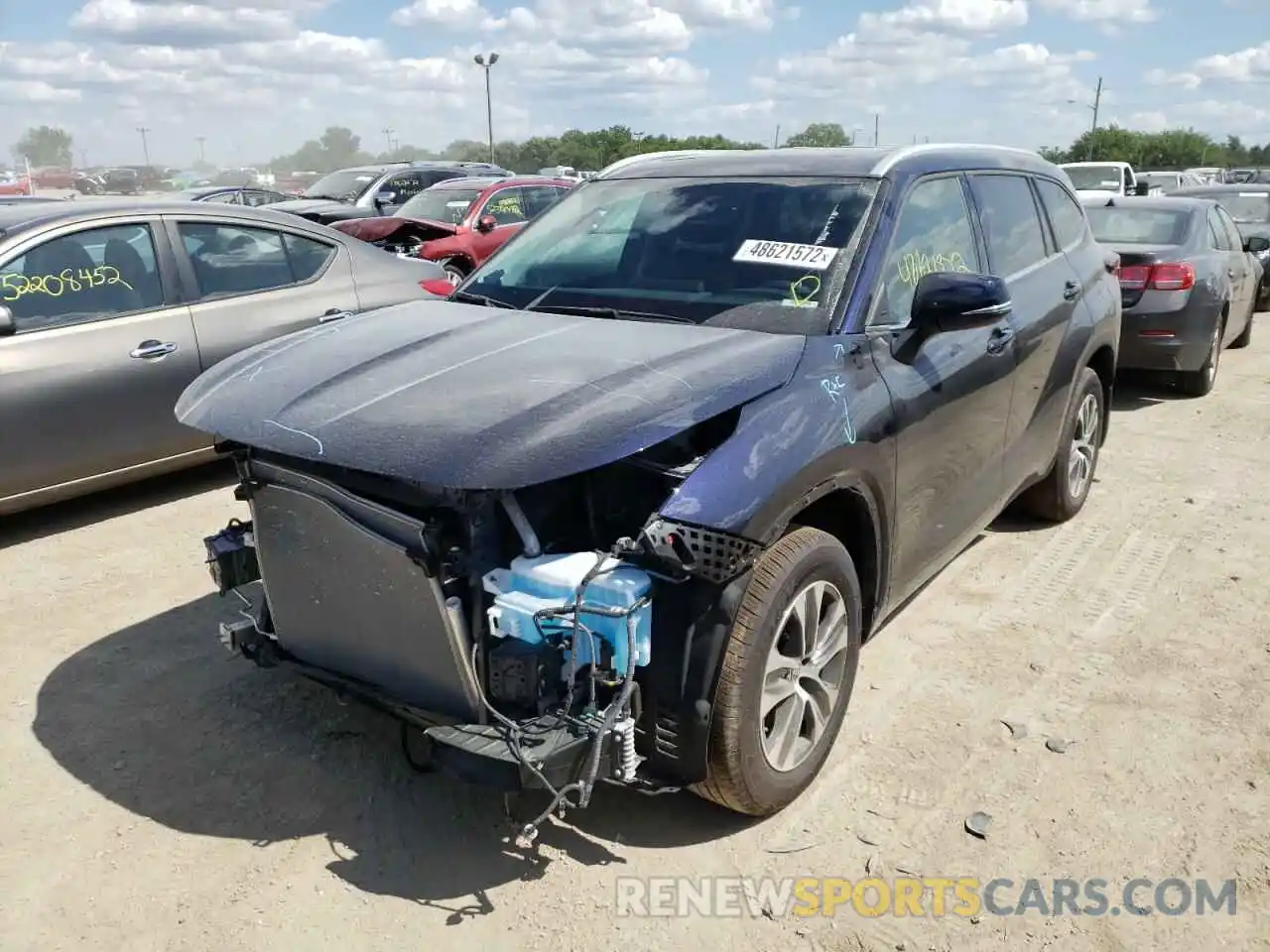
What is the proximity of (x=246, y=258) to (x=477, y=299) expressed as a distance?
287 cm

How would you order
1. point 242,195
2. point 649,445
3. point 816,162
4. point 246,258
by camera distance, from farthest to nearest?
point 242,195
point 246,258
point 816,162
point 649,445

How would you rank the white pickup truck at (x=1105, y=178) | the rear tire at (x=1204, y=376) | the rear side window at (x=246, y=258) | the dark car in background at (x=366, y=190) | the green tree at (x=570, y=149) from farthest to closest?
1. the green tree at (x=570, y=149)
2. the white pickup truck at (x=1105, y=178)
3. the dark car in background at (x=366, y=190)
4. the rear tire at (x=1204, y=376)
5. the rear side window at (x=246, y=258)

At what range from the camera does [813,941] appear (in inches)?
102

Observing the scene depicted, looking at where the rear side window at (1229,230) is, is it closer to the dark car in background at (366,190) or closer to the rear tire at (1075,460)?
the rear tire at (1075,460)

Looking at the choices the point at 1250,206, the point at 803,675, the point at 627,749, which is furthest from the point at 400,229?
the point at 1250,206

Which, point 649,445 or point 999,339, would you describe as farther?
point 999,339

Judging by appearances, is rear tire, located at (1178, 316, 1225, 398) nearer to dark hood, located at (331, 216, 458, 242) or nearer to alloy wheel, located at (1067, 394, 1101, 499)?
alloy wheel, located at (1067, 394, 1101, 499)

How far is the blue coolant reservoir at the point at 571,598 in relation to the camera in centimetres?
246

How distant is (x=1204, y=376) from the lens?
27.8 ft

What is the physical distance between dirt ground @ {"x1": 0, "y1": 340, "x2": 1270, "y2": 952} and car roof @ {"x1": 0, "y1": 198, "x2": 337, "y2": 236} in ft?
6.15

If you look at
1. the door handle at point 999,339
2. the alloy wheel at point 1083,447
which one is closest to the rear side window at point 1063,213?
the alloy wheel at point 1083,447

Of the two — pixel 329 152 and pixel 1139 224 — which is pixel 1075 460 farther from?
pixel 329 152

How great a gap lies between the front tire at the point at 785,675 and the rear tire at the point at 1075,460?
2408 millimetres

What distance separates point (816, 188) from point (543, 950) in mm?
2579
